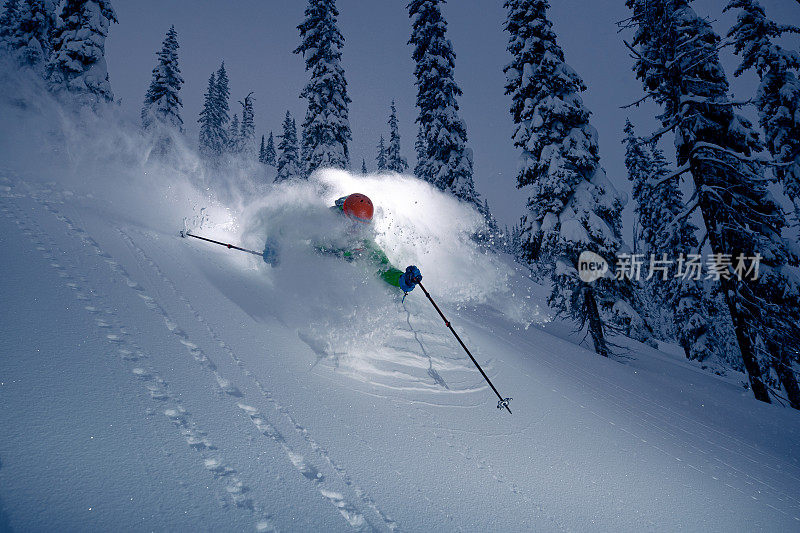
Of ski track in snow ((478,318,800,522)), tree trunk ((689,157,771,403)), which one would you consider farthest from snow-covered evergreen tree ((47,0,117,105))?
tree trunk ((689,157,771,403))

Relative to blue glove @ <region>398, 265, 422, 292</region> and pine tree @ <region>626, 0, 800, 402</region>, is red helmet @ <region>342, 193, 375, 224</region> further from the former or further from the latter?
pine tree @ <region>626, 0, 800, 402</region>

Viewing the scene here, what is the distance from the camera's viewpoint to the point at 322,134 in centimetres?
2053

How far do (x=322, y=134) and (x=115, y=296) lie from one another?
730 inches

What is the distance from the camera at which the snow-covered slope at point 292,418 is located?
6.40 ft

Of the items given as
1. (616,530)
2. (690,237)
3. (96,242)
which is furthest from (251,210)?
(690,237)

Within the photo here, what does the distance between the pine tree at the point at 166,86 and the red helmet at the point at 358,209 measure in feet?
111

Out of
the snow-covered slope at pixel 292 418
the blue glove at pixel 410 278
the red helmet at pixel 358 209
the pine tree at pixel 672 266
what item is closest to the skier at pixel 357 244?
the red helmet at pixel 358 209

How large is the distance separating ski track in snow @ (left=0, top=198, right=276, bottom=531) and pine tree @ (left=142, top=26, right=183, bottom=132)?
3426cm

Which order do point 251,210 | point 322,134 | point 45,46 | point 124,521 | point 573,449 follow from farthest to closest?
point 45,46 < point 322,134 < point 251,210 < point 573,449 < point 124,521

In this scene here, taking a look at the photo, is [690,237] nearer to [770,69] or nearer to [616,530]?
[770,69]

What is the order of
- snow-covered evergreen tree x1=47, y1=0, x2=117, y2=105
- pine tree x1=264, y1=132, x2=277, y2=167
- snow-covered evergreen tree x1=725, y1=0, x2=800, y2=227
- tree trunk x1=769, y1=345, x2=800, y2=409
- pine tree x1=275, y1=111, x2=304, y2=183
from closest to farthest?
tree trunk x1=769, y1=345, x2=800, y2=409, snow-covered evergreen tree x1=725, y1=0, x2=800, y2=227, snow-covered evergreen tree x1=47, y1=0, x2=117, y2=105, pine tree x1=275, y1=111, x2=304, y2=183, pine tree x1=264, y1=132, x2=277, y2=167

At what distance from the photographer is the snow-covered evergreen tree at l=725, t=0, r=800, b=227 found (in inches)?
516

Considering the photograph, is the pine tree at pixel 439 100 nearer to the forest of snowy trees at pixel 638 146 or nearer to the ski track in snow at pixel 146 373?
the forest of snowy trees at pixel 638 146

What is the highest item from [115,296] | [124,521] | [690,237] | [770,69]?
[770,69]
